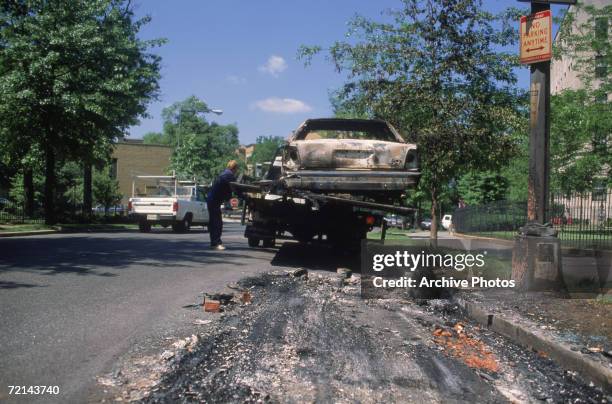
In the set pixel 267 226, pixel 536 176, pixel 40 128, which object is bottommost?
pixel 267 226

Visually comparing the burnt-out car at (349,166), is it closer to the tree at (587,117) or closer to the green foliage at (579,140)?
the tree at (587,117)

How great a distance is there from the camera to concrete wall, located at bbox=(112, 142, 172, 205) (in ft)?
207

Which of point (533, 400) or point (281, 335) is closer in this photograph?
point (533, 400)

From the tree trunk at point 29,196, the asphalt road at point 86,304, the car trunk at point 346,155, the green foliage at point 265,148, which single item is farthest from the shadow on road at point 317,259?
the green foliage at point 265,148

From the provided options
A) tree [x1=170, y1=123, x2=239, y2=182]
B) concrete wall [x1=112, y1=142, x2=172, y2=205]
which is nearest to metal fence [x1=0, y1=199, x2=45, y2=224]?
tree [x1=170, y1=123, x2=239, y2=182]

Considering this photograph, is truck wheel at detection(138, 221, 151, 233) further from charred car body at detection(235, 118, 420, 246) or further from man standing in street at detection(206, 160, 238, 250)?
charred car body at detection(235, 118, 420, 246)

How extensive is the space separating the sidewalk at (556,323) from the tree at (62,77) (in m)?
16.0

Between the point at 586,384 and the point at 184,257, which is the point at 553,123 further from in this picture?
the point at 586,384

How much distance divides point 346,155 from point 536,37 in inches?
122

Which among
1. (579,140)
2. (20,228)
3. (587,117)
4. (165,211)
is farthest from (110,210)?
(587,117)

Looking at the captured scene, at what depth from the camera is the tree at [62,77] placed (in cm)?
1800

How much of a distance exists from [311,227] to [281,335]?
215 inches

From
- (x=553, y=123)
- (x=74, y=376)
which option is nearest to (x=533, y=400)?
(x=74, y=376)

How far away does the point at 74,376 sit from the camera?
144 inches
